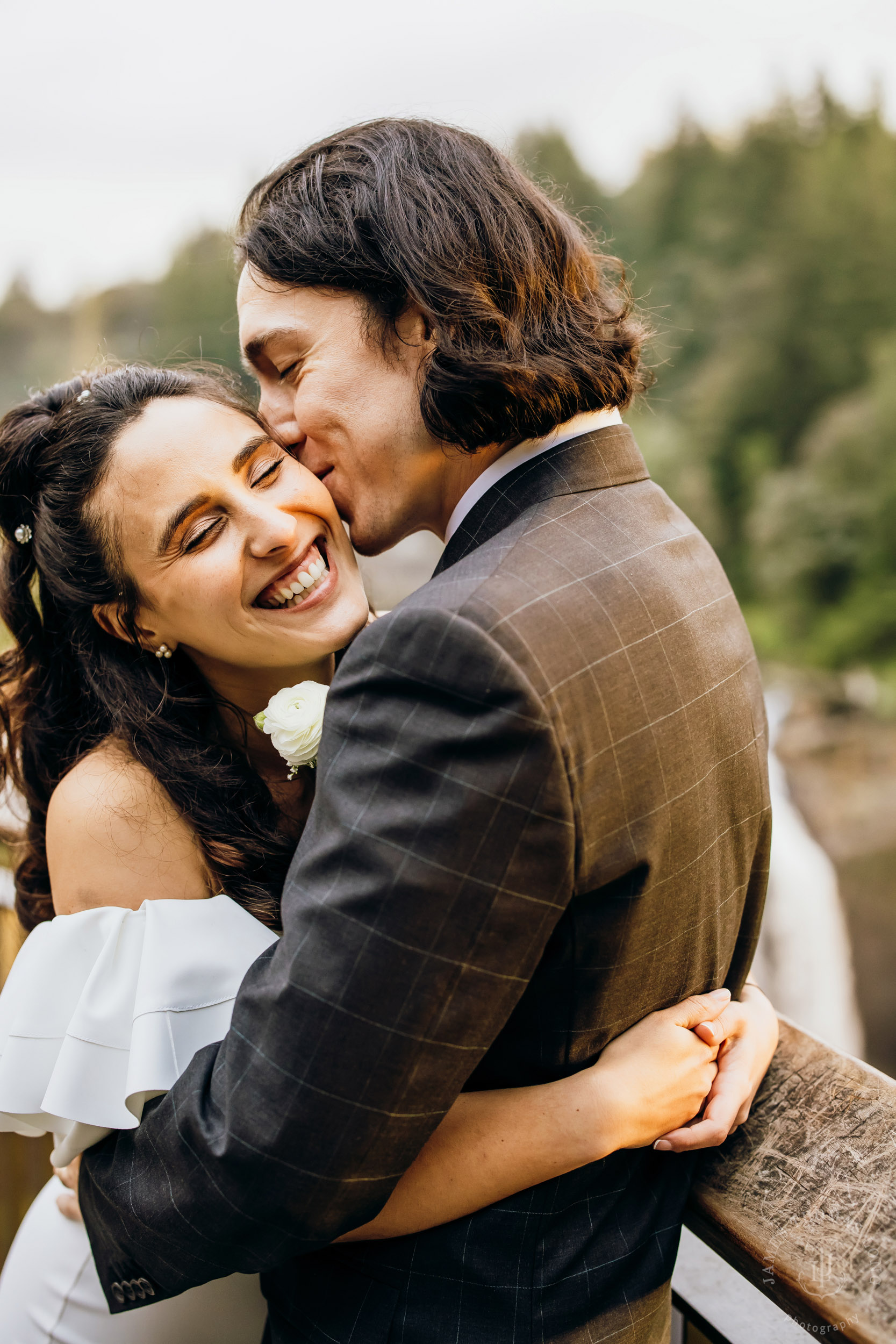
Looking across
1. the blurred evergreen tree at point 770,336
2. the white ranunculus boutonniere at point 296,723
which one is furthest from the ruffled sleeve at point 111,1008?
the blurred evergreen tree at point 770,336

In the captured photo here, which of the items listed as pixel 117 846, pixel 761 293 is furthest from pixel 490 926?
pixel 761 293

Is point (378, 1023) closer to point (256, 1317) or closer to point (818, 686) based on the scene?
point (256, 1317)

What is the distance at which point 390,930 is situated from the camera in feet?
3.09

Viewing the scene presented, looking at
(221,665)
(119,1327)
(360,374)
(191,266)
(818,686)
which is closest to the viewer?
(360,374)

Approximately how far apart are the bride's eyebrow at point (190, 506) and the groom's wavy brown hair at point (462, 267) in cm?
28

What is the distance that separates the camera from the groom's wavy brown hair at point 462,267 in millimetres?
Answer: 1338

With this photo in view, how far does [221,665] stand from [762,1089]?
1177mm

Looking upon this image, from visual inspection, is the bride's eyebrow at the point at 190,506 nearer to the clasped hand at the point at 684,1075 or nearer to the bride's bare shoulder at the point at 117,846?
the bride's bare shoulder at the point at 117,846

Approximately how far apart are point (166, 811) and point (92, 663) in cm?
40

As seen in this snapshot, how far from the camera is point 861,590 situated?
18.7m

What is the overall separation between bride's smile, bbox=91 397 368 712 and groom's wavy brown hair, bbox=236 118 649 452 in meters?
0.30

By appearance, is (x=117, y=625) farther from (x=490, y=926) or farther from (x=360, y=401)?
(x=490, y=926)

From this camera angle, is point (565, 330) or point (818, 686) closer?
point (565, 330)

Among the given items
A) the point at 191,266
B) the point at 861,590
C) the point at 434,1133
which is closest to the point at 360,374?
the point at 434,1133
